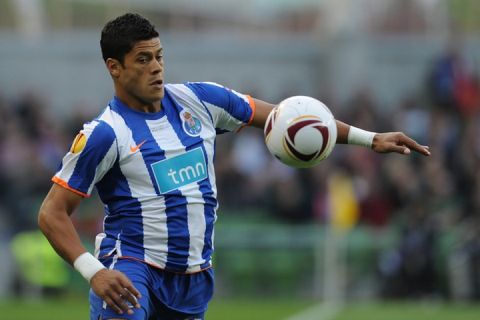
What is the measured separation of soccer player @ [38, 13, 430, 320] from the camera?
6293 millimetres

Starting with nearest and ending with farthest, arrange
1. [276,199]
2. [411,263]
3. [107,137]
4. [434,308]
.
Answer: [107,137] → [434,308] → [411,263] → [276,199]

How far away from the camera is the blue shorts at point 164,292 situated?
20.9 feet

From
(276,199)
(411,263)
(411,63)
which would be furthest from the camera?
(411,63)

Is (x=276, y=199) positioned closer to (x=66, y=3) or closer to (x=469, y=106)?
(x=469, y=106)

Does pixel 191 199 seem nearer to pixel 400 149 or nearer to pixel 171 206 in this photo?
pixel 171 206

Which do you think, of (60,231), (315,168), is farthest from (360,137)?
(315,168)

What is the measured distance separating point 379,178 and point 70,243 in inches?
495

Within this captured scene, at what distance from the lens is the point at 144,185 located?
652 cm

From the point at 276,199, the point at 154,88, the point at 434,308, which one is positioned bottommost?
the point at 434,308

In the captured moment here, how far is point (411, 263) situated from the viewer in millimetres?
17156

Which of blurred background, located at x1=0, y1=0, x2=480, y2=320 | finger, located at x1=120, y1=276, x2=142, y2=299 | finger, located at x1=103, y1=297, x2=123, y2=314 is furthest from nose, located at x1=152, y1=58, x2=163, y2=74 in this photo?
blurred background, located at x1=0, y1=0, x2=480, y2=320

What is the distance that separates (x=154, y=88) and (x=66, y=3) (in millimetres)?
16921

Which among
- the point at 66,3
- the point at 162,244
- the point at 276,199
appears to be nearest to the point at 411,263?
the point at 276,199

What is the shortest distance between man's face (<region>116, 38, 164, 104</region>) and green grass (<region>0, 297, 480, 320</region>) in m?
7.97
